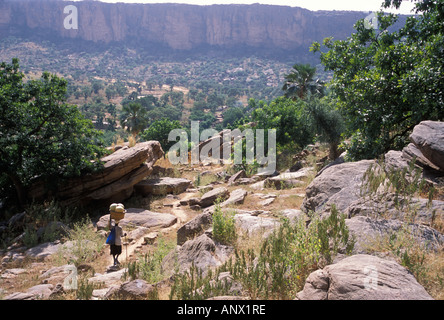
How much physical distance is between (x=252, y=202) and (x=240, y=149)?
31.0 feet

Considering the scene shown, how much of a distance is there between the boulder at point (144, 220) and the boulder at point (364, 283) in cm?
741

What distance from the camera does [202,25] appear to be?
568 feet

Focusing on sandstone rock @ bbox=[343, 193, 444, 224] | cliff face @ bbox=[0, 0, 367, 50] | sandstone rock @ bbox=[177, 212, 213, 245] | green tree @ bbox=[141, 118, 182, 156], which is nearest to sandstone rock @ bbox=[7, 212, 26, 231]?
sandstone rock @ bbox=[177, 212, 213, 245]

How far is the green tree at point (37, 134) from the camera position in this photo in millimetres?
10109

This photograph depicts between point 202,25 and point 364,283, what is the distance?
616 feet

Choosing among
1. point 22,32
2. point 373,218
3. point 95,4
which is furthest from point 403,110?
point 95,4

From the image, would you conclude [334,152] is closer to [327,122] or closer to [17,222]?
[327,122]

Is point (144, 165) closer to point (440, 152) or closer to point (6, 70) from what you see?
point (6, 70)

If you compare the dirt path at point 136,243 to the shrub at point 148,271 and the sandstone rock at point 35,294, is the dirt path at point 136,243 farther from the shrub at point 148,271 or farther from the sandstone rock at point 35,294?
the sandstone rock at point 35,294

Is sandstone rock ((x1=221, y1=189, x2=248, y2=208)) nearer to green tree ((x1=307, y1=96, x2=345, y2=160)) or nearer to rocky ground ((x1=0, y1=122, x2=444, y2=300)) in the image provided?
rocky ground ((x1=0, y1=122, x2=444, y2=300))

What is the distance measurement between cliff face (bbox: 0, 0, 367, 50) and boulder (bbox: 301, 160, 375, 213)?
165 meters

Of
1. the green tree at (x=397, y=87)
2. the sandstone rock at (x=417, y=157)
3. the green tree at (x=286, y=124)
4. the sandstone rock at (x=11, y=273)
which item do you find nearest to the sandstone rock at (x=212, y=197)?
the green tree at (x=397, y=87)

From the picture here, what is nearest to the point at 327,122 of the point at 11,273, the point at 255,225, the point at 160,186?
the point at 160,186

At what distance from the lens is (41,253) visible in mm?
7926
